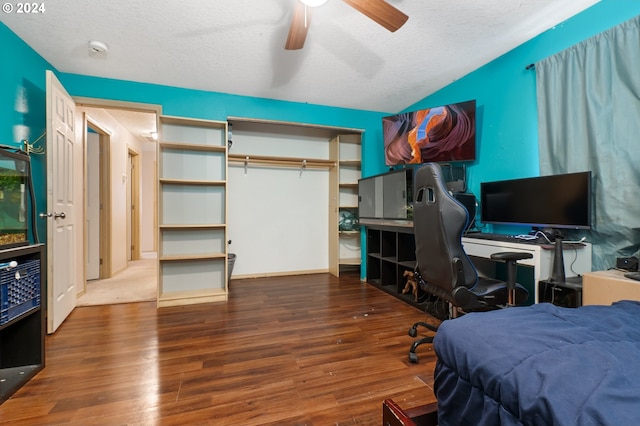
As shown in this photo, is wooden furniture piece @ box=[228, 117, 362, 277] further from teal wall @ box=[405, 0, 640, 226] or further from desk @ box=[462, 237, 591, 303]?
desk @ box=[462, 237, 591, 303]

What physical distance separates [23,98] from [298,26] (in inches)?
98.5

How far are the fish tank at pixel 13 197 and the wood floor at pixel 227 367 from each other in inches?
34.5

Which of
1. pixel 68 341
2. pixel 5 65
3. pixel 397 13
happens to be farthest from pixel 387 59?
pixel 68 341

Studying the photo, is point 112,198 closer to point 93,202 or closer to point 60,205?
point 93,202

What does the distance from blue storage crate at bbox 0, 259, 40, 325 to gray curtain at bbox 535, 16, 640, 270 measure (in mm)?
3800

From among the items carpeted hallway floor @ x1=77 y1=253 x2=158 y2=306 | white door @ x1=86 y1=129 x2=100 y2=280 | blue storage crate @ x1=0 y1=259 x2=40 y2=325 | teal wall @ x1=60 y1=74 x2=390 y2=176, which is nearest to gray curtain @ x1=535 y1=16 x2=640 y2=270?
teal wall @ x1=60 y1=74 x2=390 y2=176

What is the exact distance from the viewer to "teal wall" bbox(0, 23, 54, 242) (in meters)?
2.16

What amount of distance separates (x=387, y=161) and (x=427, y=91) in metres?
1.02

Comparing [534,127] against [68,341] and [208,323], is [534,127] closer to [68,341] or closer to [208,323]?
[208,323]

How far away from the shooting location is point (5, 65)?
217 centimetres

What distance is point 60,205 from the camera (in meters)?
2.42

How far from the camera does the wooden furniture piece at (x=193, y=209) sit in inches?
122

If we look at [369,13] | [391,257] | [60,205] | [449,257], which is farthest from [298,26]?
[391,257]

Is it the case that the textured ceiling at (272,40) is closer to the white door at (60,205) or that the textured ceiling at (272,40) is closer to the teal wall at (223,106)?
the teal wall at (223,106)
